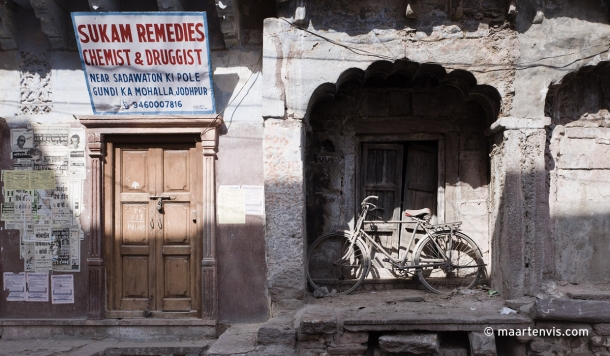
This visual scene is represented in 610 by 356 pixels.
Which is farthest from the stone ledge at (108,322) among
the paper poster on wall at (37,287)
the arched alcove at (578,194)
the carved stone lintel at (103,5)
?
the arched alcove at (578,194)

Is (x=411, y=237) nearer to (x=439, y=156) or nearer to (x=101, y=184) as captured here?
(x=439, y=156)

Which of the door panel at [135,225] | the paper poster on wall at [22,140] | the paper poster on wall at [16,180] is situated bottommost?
the door panel at [135,225]

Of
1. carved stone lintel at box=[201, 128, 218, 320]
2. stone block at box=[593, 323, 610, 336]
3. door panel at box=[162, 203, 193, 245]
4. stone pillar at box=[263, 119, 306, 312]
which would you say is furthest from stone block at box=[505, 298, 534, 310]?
door panel at box=[162, 203, 193, 245]

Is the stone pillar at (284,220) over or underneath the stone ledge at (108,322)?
over

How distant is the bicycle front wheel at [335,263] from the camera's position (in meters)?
5.96

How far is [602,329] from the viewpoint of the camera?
461 centimetres

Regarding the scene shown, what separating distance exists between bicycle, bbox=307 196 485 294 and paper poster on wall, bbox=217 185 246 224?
0.93 m

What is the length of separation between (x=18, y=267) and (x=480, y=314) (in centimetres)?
505

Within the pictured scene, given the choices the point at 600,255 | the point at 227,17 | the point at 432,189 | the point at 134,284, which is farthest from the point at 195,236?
the point at 600,255

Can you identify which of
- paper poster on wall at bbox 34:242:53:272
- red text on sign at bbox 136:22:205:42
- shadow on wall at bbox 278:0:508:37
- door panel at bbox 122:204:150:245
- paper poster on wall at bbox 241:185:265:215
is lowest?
paper poster on wall at bbox 34:242:53:272

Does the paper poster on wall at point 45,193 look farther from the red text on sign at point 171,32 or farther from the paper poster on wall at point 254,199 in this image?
the paper poster on wall at point 254,199

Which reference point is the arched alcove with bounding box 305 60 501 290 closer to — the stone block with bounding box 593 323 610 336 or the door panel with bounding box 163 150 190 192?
the door panel with bounding box 163 150 190 192

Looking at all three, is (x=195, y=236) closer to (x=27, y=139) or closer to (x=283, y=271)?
(x=283, y=271)

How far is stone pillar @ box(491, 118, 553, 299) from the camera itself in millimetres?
5141
